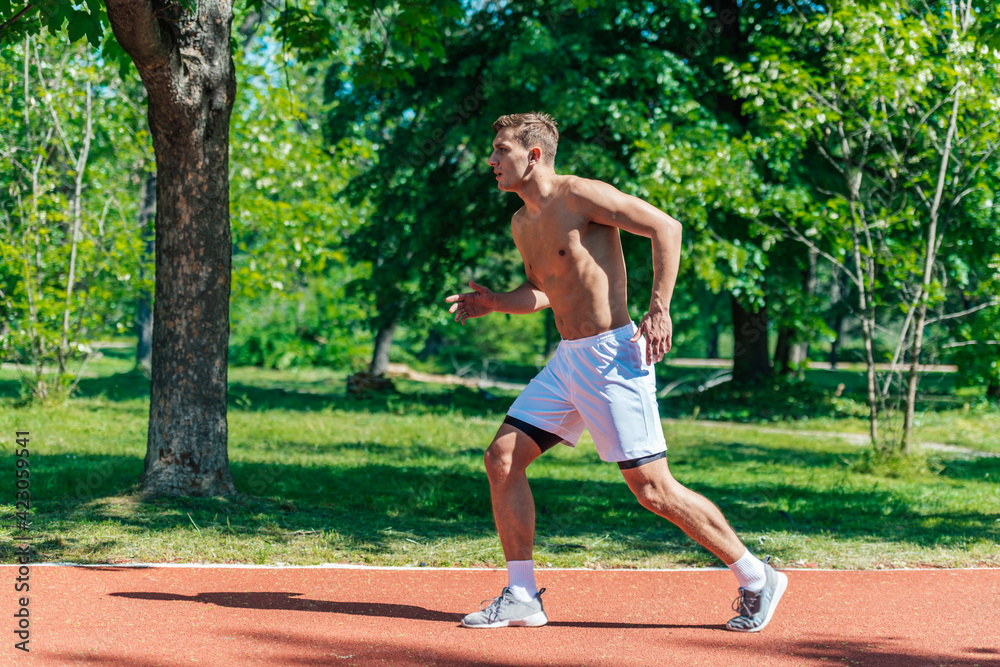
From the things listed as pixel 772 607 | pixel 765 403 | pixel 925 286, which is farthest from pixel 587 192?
pixel 765 403

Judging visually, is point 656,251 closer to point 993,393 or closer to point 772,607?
point 772,607

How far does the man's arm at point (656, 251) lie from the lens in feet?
12.0

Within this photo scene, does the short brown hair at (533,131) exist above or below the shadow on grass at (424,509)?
above

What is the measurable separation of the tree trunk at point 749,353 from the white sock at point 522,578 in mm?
13942

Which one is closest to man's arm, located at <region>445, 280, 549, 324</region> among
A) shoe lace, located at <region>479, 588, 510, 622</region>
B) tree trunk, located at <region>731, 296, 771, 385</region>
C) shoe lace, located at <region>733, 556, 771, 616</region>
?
shoe lace, located at <region>479, 588, 510, 622</region>

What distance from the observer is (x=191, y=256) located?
616 cm

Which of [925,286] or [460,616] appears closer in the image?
[460,616]

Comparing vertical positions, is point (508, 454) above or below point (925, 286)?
below

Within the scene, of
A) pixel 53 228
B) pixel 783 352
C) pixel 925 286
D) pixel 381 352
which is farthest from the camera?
pixel 381 352

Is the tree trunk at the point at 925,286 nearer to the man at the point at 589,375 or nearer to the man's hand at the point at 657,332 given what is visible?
the man at the point at 589,375

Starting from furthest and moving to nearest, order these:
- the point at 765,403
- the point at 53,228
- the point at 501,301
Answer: the point at 765,403 → the point at 53,228 → the point at 501,301

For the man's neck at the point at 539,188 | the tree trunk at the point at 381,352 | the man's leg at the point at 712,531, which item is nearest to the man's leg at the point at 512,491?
the man's leg at the point at 712,531

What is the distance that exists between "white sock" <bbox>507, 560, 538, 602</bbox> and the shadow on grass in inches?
59.6

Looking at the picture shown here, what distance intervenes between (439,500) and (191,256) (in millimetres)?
2600
